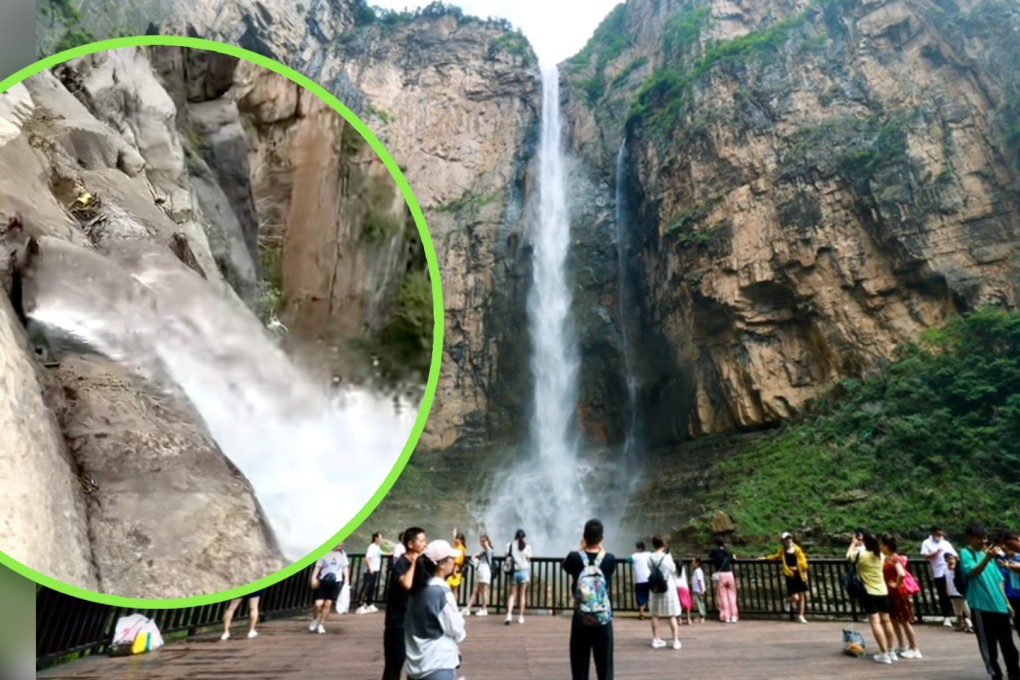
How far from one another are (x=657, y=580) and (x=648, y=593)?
869mm

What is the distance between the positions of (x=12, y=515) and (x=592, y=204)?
2923 cm

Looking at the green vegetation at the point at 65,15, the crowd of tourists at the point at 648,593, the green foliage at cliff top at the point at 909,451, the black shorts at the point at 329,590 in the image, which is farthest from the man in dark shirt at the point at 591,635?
the green vegetation at the point at 65,15

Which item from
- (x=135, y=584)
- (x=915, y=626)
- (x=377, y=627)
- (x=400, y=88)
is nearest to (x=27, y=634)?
A: (x=135, y=584)

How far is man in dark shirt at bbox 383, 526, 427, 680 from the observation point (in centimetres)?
386

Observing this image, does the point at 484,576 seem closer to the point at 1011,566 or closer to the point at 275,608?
the point at 275,608

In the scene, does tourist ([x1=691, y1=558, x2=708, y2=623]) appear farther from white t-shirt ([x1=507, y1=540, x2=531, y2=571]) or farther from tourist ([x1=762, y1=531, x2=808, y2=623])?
white t-shirt ([x1=507, y1=540, x2=531, y2=571])

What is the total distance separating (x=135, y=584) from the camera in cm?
105

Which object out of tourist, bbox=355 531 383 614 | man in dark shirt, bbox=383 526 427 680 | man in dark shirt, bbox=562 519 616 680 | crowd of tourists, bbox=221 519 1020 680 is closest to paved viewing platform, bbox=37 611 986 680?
crowd of tourists, bbox=221 519 1020 680

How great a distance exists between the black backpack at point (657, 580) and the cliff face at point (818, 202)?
15.3 m

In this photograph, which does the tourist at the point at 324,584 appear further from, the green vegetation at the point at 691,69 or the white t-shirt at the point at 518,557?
the green vegetation at the point at 691,69

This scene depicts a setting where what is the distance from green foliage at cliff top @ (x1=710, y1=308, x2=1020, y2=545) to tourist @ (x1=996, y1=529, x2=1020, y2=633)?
1157cm

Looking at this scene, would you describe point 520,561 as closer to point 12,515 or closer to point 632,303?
point 12,515

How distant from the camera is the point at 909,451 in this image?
17.2 metres

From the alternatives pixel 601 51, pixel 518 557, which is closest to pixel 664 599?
pixel 518 557
